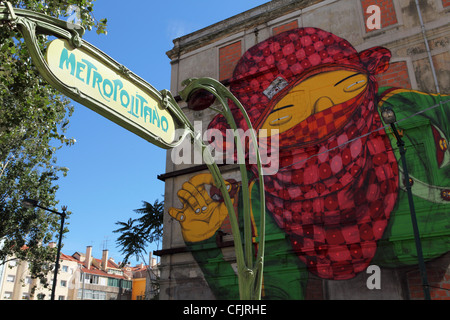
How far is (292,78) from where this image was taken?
49.3 feet

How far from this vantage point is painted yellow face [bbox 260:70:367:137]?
1361 centimetres

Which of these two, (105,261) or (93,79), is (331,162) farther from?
(105,261)

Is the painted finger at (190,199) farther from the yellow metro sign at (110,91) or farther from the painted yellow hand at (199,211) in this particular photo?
the yellow metro sign at (110,91)

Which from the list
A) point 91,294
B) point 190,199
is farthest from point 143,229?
point 91,294

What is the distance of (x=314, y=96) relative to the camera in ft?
46.7

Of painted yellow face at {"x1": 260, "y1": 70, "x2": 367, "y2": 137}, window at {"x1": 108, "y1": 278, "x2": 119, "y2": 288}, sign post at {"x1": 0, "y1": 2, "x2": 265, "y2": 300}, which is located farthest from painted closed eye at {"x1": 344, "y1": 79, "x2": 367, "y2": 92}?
window at {"x1": 108, "y1": 278, "x2": 119, "y2": 288}

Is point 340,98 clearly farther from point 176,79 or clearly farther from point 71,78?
point 71,78

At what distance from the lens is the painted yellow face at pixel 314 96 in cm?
1361

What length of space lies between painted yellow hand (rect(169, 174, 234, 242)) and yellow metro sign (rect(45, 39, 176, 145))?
29.7 ft

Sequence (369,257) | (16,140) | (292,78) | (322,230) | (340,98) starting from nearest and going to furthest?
(369,257)
(322,230)
(340,98)
(292,78)
(16,140)

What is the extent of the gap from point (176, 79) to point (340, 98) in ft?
26.9

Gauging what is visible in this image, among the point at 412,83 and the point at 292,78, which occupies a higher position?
the point at 292,78

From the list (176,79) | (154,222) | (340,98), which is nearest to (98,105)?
(340,98)

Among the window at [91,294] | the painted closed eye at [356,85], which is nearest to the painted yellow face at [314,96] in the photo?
the painted closed eye at [356,85]
